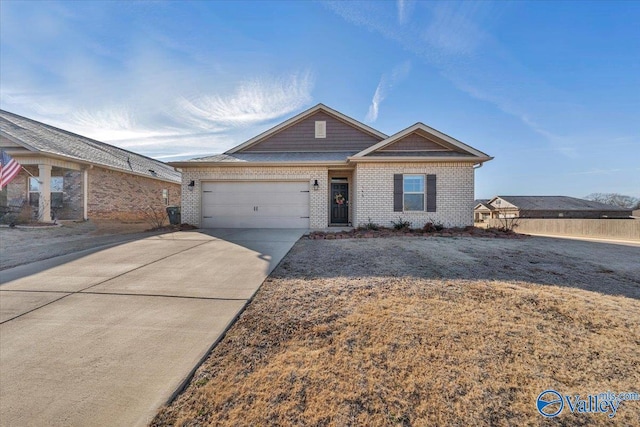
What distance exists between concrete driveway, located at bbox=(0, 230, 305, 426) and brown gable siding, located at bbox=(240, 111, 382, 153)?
8936 mm

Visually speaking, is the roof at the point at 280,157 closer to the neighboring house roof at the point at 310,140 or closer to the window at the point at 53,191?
the neighboring house roof at the point at 310,140

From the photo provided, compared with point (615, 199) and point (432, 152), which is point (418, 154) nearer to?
point (432, 152)

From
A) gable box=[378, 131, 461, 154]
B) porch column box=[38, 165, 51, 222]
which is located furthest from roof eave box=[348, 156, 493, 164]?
porch column box=[38, 165, 51, 222]

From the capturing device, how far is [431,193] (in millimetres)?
10023

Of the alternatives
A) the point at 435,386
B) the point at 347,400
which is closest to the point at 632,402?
the point at 435,386

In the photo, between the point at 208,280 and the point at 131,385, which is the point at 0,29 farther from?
the point at 131,385

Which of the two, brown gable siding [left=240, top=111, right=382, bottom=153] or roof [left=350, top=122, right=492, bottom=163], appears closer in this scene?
roof [left=350, top=122, right=492, bottom=163]

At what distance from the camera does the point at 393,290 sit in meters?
3.62

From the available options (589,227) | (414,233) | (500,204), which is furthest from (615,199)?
(414,233)

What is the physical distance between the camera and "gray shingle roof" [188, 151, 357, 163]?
36.1 ft

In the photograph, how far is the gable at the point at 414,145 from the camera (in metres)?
10.2

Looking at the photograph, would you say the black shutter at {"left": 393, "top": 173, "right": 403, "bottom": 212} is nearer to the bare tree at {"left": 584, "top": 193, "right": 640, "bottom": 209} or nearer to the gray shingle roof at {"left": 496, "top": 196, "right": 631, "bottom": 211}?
the gray shingle roof at {"left": 496, "top": 196, "right": 631, "bottom": 211}

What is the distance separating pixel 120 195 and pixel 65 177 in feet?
7.58

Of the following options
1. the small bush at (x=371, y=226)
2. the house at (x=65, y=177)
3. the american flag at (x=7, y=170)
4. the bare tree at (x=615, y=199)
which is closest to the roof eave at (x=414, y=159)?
the small bush at (x=371, y=226)
